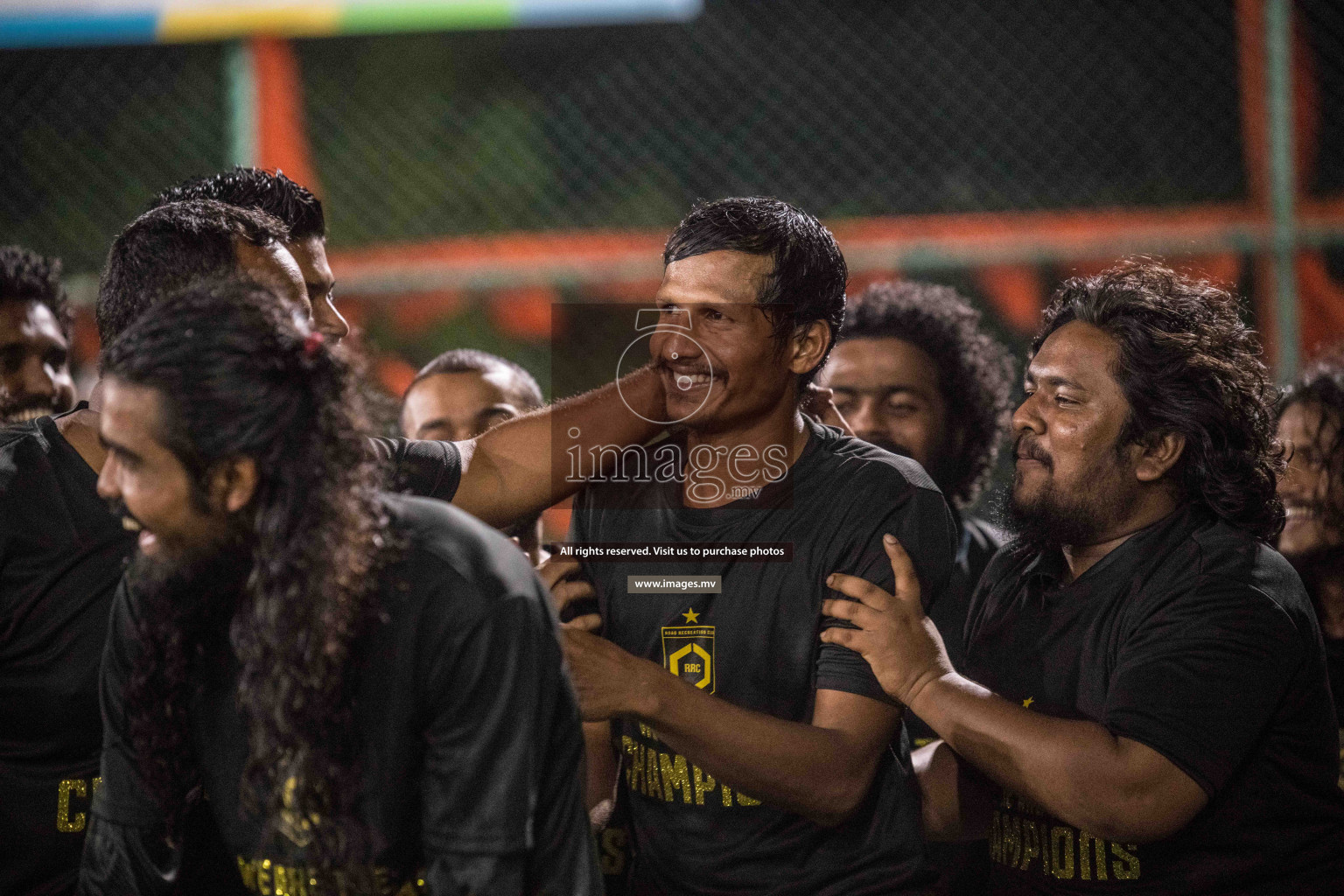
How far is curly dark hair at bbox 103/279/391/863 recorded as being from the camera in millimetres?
1409

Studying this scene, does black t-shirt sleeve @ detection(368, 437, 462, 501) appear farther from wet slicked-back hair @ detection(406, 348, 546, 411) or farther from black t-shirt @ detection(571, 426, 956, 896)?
wet slicked-back hair @ detection(406, 348, 546, 411)

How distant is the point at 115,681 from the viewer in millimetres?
1584

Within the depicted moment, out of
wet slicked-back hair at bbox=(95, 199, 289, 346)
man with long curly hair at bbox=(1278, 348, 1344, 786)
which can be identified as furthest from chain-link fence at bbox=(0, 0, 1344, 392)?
wet slicked-back hair at bbox=(95, 199, 289, 346)

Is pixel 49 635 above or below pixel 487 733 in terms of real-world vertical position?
above

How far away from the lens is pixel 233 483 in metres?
1.45

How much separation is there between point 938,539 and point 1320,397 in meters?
1.94

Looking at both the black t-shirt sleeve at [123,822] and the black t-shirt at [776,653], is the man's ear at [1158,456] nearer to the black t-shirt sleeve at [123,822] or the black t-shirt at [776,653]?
the black t-shirt at [776,653]

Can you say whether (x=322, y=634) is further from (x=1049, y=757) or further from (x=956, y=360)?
(x=956, y=360)

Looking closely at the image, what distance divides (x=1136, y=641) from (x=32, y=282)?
3.12m

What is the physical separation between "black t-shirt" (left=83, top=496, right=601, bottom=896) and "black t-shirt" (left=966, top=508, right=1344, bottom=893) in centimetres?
97

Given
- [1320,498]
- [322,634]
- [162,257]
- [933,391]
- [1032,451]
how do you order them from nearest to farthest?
[322,634] < [162,257] < [1032,451] < [1320,498] < [933,391]

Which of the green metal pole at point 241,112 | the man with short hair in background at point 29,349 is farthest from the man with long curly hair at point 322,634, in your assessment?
the green metal pole at point 241,112

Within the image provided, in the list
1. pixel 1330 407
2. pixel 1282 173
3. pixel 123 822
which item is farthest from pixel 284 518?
pixel 1282 173

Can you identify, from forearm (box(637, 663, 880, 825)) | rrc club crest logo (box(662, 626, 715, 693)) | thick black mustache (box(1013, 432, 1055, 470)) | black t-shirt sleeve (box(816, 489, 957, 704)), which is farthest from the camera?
thick black mustache (box(1013, 432, 1055, 470))
